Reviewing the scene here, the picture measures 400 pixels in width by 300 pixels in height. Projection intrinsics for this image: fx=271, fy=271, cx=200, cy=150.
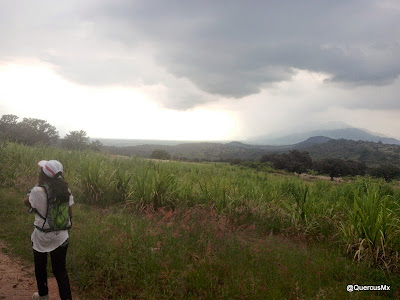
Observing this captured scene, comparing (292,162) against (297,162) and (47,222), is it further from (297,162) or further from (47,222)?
(47,222)

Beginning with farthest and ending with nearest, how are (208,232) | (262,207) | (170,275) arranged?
(262,207), (208,232), (170,275)

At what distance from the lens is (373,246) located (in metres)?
5.07

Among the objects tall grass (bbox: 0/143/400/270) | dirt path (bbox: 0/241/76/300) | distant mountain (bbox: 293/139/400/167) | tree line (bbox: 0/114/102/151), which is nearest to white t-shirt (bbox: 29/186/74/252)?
dirt path (bbox: 0/241/76/300)

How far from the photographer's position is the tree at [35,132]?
32625 mm

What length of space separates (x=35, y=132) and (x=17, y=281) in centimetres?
3532

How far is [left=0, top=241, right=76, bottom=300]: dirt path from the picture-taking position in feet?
12.1

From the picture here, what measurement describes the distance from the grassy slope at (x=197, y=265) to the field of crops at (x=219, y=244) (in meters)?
0.02

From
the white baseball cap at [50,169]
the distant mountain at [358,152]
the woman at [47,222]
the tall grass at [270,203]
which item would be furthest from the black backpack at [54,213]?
the distant mountain at [358,152]

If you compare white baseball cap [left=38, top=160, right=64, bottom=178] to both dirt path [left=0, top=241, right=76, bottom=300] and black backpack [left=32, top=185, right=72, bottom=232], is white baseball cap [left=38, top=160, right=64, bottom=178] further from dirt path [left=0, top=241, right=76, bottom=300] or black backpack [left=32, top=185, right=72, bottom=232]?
dirt path [left=0, top=241, right=76, bottom=300]

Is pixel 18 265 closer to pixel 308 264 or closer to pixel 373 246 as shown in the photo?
pixel 308 264

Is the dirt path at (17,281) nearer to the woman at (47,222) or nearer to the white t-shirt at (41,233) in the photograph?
the woman at (47,222)

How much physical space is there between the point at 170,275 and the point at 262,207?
172 inches

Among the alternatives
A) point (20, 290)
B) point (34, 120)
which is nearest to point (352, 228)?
point (20, 290)

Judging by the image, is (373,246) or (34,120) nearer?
(373,246)
